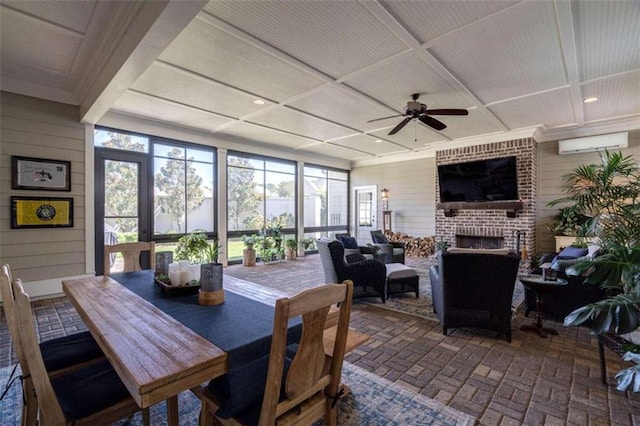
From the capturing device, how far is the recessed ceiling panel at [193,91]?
12.1 feet

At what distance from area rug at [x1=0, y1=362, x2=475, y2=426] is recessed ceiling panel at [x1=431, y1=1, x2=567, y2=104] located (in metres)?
3.20

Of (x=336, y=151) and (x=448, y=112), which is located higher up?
(x=336, y=151)

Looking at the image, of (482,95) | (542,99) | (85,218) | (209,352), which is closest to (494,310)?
(209,352)

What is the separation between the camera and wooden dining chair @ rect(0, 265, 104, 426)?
4.25ft

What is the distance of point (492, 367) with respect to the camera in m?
2.48

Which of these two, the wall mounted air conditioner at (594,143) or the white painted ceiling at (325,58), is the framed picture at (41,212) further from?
the wall mounted air conditioner at (594,143)

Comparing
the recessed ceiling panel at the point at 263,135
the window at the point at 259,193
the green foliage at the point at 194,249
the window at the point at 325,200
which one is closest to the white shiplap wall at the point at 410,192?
the window at the point at 325,200

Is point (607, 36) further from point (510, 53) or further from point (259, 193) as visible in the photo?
point (259, 193)

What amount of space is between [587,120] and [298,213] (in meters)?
6.49

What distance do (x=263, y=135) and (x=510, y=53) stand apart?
476 centimetres

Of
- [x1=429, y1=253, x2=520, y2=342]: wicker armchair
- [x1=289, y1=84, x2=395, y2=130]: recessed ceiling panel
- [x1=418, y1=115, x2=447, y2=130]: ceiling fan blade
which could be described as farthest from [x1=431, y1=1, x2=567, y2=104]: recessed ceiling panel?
[x1=429, y1=253, x2=520, y2=342]: wicker armchair

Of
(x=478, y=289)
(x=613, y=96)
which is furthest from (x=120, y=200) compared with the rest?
(x=613, y=96)

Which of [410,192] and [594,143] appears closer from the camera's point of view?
[594,143]

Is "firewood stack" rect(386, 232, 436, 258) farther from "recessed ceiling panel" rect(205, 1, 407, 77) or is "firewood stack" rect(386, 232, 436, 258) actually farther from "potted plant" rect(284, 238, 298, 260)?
"recessed ceiling panel" rect(205, 1, 407, 77)
